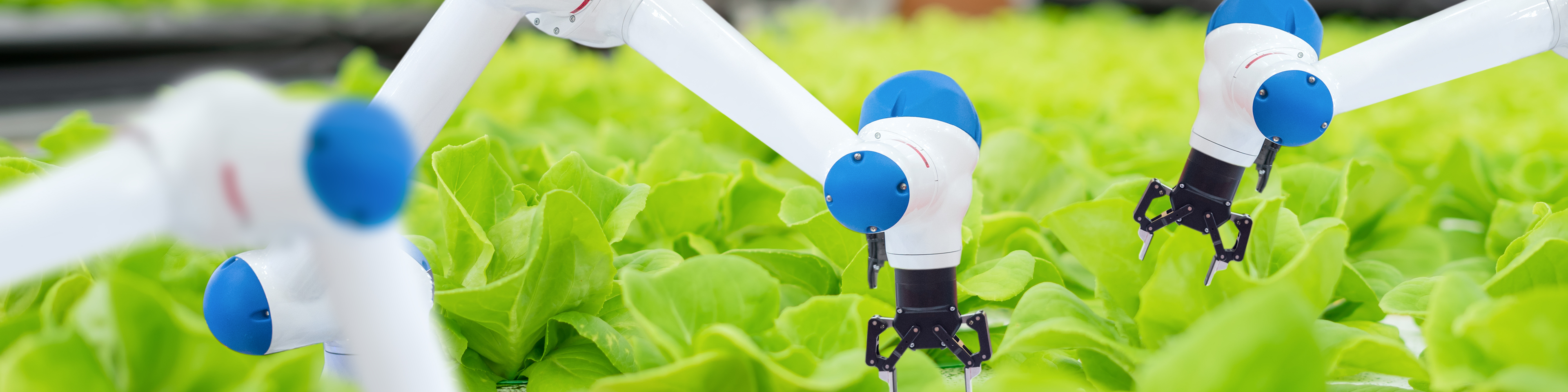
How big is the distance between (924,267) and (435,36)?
8.4 inches

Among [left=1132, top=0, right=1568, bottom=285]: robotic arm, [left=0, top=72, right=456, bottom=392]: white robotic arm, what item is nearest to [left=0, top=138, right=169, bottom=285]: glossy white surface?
[left=0, top=72, right=456, bottom=392]: white robotic arm

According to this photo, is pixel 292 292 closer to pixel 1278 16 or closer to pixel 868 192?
pixel 868 192

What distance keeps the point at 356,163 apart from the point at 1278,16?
0.32 meters

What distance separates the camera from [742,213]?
538mm

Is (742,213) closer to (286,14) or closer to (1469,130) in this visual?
(1469,130)

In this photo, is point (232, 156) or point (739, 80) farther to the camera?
point (739, 80)

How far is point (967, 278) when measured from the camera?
41cm

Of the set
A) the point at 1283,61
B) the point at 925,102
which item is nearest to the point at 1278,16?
the point at 1283,61

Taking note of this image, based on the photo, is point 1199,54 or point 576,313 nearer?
point 576,313

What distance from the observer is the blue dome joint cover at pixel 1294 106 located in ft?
1.13

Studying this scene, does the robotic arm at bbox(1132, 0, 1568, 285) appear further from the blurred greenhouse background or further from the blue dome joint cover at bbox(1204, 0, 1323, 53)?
the blurred greenhouse background

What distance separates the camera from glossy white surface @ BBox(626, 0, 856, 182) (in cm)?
36

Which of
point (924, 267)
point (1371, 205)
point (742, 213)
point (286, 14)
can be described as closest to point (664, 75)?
point (742, 213)

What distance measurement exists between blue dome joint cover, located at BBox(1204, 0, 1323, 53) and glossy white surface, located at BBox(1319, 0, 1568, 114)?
0.01 m
